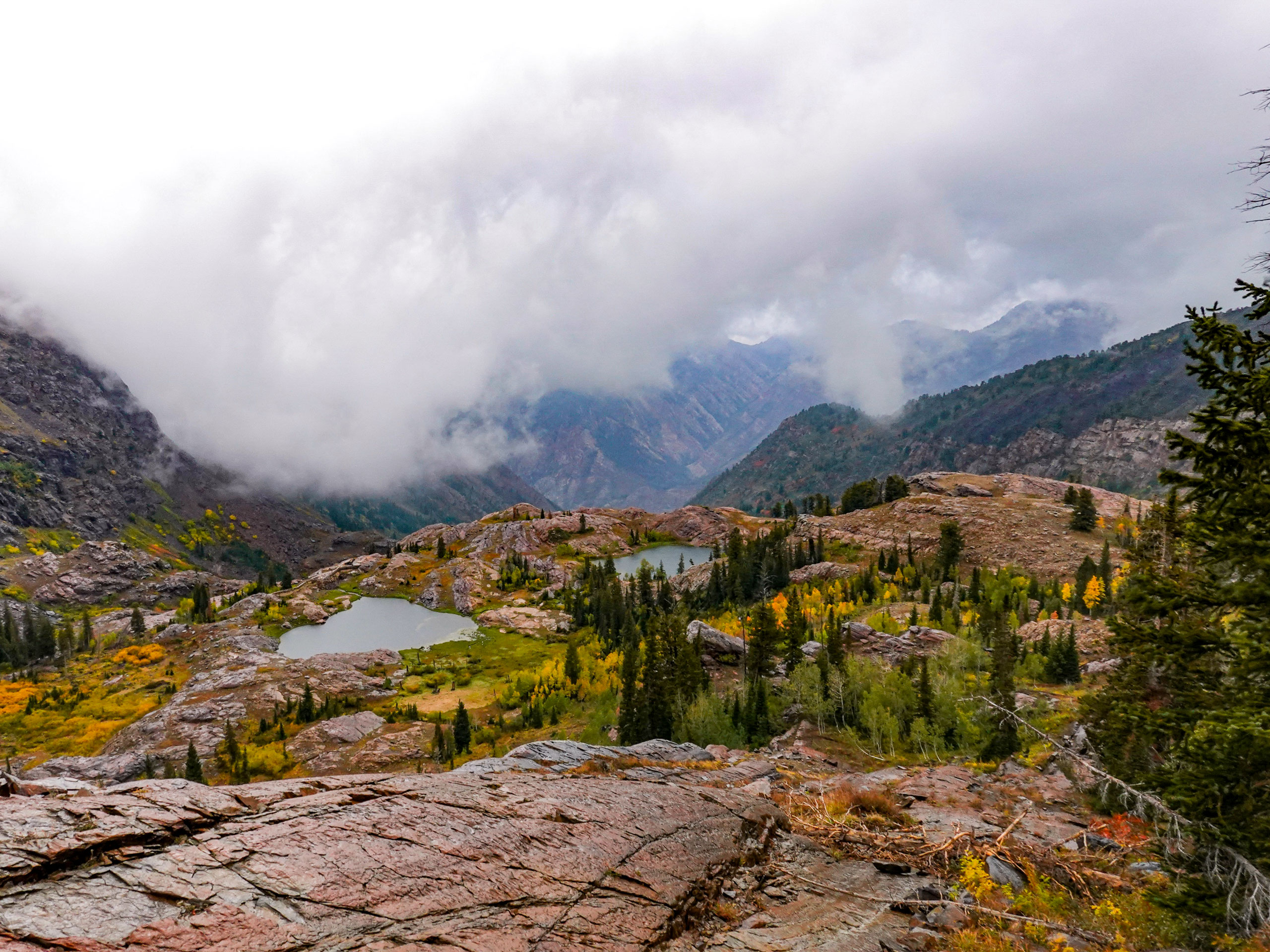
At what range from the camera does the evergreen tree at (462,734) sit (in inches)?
3287

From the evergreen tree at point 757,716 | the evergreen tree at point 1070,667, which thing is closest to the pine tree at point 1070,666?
the evergreen tree at point 1070,667

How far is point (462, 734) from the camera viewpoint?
3324 inches

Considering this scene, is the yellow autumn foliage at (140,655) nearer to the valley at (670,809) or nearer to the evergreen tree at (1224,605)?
the valley at (670,809)

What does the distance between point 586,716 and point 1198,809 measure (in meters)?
87.3

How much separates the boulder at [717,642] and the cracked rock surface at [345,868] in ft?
236

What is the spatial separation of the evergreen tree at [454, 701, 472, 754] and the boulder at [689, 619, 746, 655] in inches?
1469

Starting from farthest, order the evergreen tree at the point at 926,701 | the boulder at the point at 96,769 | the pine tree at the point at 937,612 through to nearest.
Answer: the pine tree at the point at 937,612 < the boulder at the point at 96,769 < the evergreen tree at the point at 926,701

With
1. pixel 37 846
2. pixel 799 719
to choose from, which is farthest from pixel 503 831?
pixel 799 719

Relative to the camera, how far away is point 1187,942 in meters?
12.1

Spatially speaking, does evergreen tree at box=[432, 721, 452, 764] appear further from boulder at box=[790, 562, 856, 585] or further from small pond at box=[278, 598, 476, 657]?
boulder at box=[790, 562, 856, 585]

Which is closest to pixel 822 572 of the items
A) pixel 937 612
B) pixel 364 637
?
pixel 937 612

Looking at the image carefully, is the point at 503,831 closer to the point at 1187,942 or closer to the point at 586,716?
the point at 1187,942

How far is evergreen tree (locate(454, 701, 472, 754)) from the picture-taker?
274ft

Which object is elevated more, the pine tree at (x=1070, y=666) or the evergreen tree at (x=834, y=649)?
the evergreen tree at (x=834, y=649)
